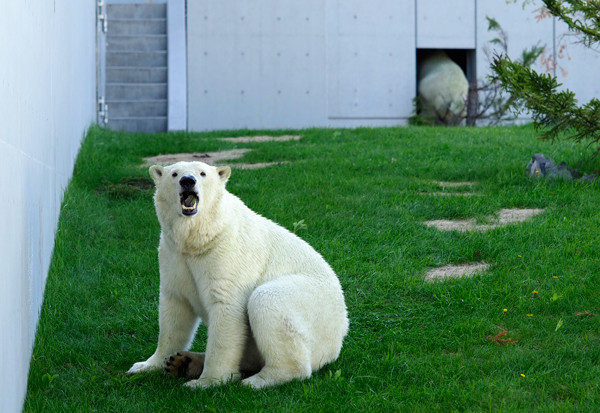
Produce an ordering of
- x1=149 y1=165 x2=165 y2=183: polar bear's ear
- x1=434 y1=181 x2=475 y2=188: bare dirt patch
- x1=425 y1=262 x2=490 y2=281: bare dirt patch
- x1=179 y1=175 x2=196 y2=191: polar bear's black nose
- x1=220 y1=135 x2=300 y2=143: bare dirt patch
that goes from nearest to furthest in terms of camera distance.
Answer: x1=179 y1=175 x2=196 y2=191: polar bear's black nose < x1=149 y1=165 x2=165 y2=183: polar bear's ear < x1=425 y1=262 x2=490 y2=281: bare dirt patch < x1=434 y1=181 x2=475 y2=188: bare dirt patch < x1=220 y1=135 x2=300 y2=143: bare dirt patch

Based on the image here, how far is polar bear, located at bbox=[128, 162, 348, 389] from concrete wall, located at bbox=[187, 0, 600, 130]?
1422cm

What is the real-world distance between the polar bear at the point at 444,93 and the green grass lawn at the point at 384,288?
26.4ft

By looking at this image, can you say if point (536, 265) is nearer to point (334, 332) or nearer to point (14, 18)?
point (334, 332)

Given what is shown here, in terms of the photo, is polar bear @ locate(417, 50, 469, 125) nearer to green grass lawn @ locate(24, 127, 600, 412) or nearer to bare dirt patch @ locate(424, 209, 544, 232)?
green grass lawn @ locate(24, 127, 600, 412)

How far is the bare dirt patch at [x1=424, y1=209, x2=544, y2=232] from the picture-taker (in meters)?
7.60

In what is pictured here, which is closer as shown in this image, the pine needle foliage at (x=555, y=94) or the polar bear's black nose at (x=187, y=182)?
the polar bear's black nose at (x=187, y=182)

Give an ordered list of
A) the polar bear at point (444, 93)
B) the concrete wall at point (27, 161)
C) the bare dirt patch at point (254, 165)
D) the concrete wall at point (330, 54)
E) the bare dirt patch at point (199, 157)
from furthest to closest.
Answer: the polar bear at point (444, 93), the concrete wall at point (330, 54), the bare dirt patch at point (199, 157), the bare dirt patch at point (254, 165), the concrete wall at point (27, 161)

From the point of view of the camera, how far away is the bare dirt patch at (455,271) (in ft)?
20.9

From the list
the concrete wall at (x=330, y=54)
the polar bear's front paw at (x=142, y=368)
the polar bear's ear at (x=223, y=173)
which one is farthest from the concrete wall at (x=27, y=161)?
the concrete wall at (x=330, y=54)

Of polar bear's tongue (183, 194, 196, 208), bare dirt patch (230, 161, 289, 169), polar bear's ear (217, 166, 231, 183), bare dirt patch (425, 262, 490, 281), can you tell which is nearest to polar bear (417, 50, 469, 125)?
bare dirt patch (230, 161, 289, 169)

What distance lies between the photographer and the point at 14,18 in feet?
13.0

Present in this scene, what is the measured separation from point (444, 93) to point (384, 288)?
13.7m

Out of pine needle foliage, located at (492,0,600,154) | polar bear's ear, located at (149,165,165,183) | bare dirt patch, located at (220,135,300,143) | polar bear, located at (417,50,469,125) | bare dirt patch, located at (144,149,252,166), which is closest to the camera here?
polar bear's ear, located at (149,165,165,183)

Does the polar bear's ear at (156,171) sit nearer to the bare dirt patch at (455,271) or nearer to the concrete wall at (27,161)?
the concrete wall at (27,161)
